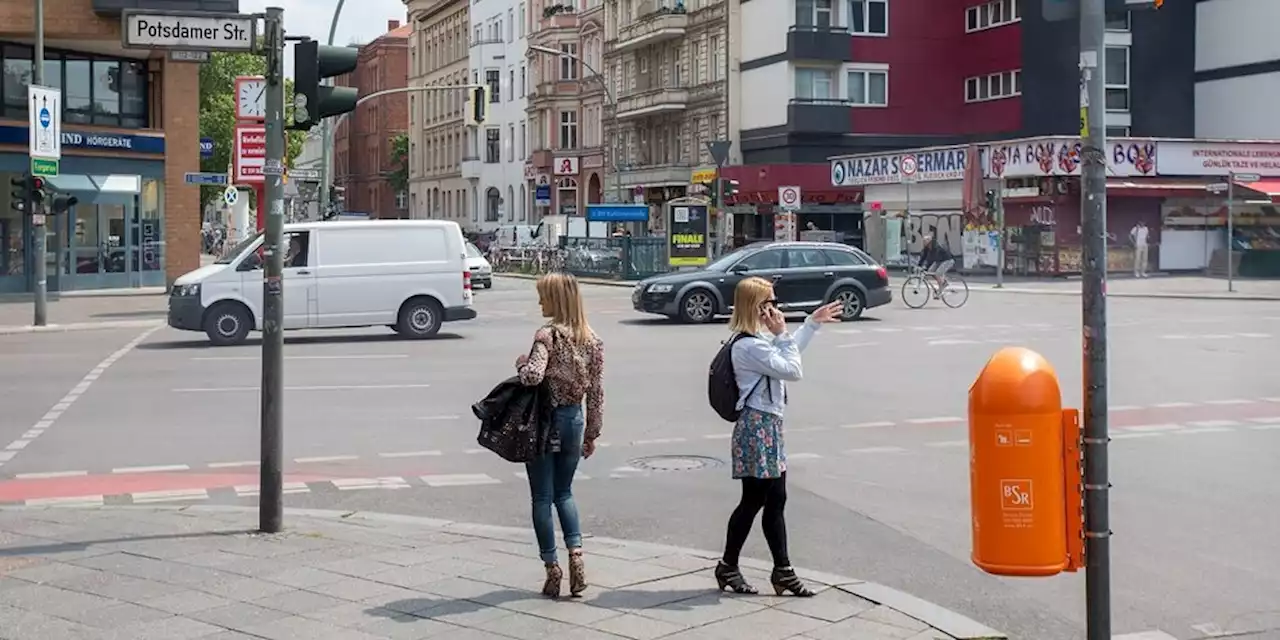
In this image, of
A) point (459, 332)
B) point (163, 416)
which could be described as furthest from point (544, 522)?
point (459, 332)

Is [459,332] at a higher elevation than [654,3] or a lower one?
lower

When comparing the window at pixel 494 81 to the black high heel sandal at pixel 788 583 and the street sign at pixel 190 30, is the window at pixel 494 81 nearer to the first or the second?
the street sign at pixel 190 30

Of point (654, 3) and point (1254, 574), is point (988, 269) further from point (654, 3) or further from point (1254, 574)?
point (1254, 574)

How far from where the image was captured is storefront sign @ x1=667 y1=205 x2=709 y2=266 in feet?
144

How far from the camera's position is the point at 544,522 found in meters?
7.44

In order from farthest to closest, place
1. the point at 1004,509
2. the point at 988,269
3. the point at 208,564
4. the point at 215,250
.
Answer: the point at 215,250, the point at 988,269, the point at 208,564, the point at 1004,509

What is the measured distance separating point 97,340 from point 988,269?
30.1 metres

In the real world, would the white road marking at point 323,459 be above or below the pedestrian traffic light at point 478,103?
below

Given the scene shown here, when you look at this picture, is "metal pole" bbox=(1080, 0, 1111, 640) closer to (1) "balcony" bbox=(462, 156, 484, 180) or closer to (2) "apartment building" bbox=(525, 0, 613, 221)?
(2) "apartment building" bbox=(525, 0, 613, 221)

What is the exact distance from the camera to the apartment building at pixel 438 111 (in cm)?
9962

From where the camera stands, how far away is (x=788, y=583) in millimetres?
7371

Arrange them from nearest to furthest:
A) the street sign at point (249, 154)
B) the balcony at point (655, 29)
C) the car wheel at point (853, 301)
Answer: the car wheel at point (853, 301) → the street sign at point (249, 154) → the balcony at point (655, 29)

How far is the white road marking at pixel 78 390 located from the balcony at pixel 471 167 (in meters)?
68.5

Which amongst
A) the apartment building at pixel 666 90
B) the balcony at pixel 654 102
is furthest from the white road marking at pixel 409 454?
the balcony at pixel 654 102
